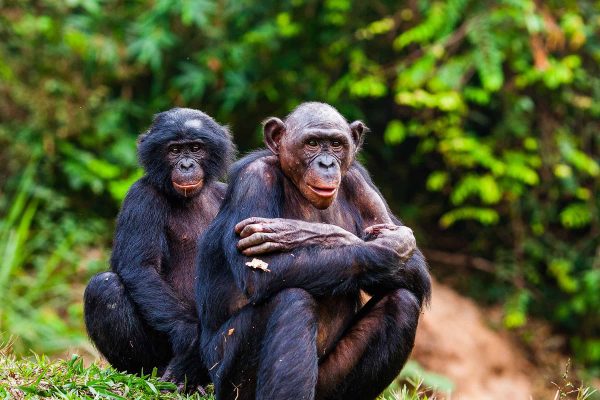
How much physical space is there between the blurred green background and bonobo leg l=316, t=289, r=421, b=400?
6031 mm

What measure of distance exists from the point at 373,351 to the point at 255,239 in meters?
1.01

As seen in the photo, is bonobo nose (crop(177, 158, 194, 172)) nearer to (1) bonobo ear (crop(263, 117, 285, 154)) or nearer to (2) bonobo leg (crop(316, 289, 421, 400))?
(1) bonobo ear (crop(263, 117, 285, 154))

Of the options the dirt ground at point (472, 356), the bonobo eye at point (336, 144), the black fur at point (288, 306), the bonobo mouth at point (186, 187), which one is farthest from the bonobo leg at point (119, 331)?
the dirt ground at point (472, 356)

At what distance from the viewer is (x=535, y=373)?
12.7 metres

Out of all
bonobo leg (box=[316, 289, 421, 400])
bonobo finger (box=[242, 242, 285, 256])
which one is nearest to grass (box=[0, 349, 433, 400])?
bonobo leg (box=[316, 289, 421, 400])

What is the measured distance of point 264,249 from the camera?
492cm

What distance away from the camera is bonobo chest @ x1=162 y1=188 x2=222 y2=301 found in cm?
678

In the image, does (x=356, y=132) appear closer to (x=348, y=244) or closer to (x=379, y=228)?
(x=379, y=228)

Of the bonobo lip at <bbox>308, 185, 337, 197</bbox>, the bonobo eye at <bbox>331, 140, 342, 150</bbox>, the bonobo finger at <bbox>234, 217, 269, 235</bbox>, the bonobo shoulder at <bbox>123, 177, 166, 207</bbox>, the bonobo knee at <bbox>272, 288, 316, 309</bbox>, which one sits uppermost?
the bonobo eye at <bbox>331, 140, 342, 150</bbox>

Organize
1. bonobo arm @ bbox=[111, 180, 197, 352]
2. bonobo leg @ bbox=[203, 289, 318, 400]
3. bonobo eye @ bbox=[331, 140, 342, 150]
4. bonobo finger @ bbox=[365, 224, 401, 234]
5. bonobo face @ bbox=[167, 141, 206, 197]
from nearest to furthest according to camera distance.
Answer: bonobo leg @ bbox=[203, 289, 318, 400] → bonobo finger @ bbox=[365, 224, 401, 234] → bonobo eye @ bbox=[331, 140, 342, 150] → bonobo arm @ bbox=[111, 180, 197, 352] → bonobo face @ bbox=[167, 141, 206, 197]

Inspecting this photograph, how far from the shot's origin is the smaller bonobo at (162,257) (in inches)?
250

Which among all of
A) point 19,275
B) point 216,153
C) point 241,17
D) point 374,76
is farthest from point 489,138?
point 19,275

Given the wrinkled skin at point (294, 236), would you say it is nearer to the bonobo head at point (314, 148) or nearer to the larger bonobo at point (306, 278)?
the larger bonobo at point (306, 278)

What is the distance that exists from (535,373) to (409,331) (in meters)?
8.19
